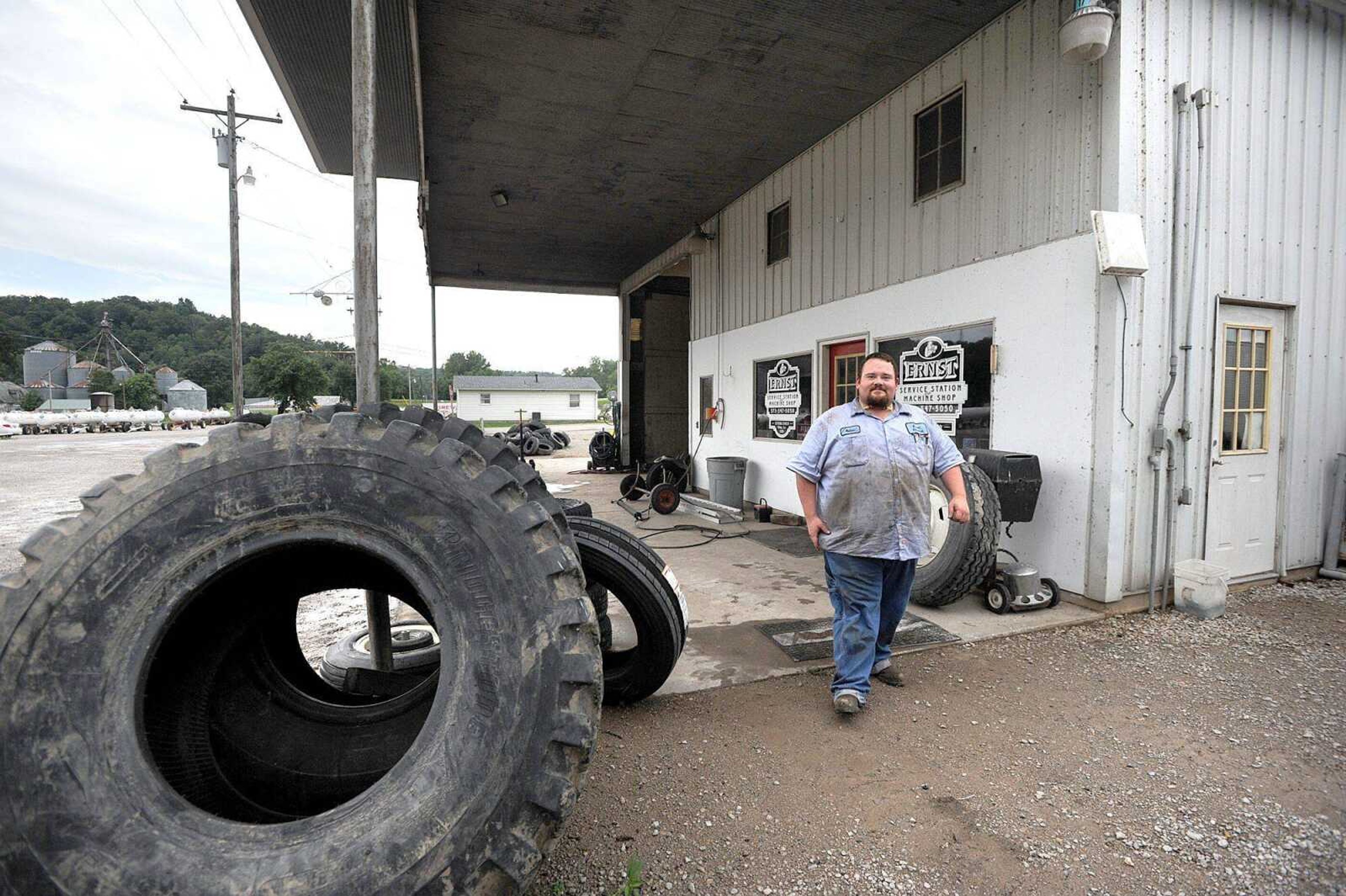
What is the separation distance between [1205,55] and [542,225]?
855cm

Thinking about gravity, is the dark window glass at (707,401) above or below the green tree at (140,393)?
below

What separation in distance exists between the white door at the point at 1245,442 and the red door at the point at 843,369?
301 centimetres

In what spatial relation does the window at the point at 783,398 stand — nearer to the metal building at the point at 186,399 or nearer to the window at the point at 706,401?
the window at the point at 706,401

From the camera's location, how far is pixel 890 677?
3.40 metres

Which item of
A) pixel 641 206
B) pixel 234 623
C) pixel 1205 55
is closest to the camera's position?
pixel 234 623

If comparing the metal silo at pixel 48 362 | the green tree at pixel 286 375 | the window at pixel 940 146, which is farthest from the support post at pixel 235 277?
the metal silo at pixel 48 362

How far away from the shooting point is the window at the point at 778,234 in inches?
324

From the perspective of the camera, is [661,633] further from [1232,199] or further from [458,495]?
[1232,199]

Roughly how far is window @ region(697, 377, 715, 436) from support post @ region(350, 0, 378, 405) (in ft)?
25.2

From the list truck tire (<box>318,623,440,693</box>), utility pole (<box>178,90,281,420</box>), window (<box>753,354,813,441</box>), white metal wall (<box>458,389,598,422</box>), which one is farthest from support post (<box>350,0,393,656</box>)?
white metal wall (<box>458,389,598,422</box>)

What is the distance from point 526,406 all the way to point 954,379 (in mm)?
51636

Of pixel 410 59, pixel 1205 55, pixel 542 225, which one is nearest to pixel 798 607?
pixel 1205 55

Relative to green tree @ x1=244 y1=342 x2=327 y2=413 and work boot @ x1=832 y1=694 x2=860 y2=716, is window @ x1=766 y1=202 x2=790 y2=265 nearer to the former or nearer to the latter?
work boot @ x1=832 y1=694 x2=860 y2=716

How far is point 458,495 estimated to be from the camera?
1.57m
